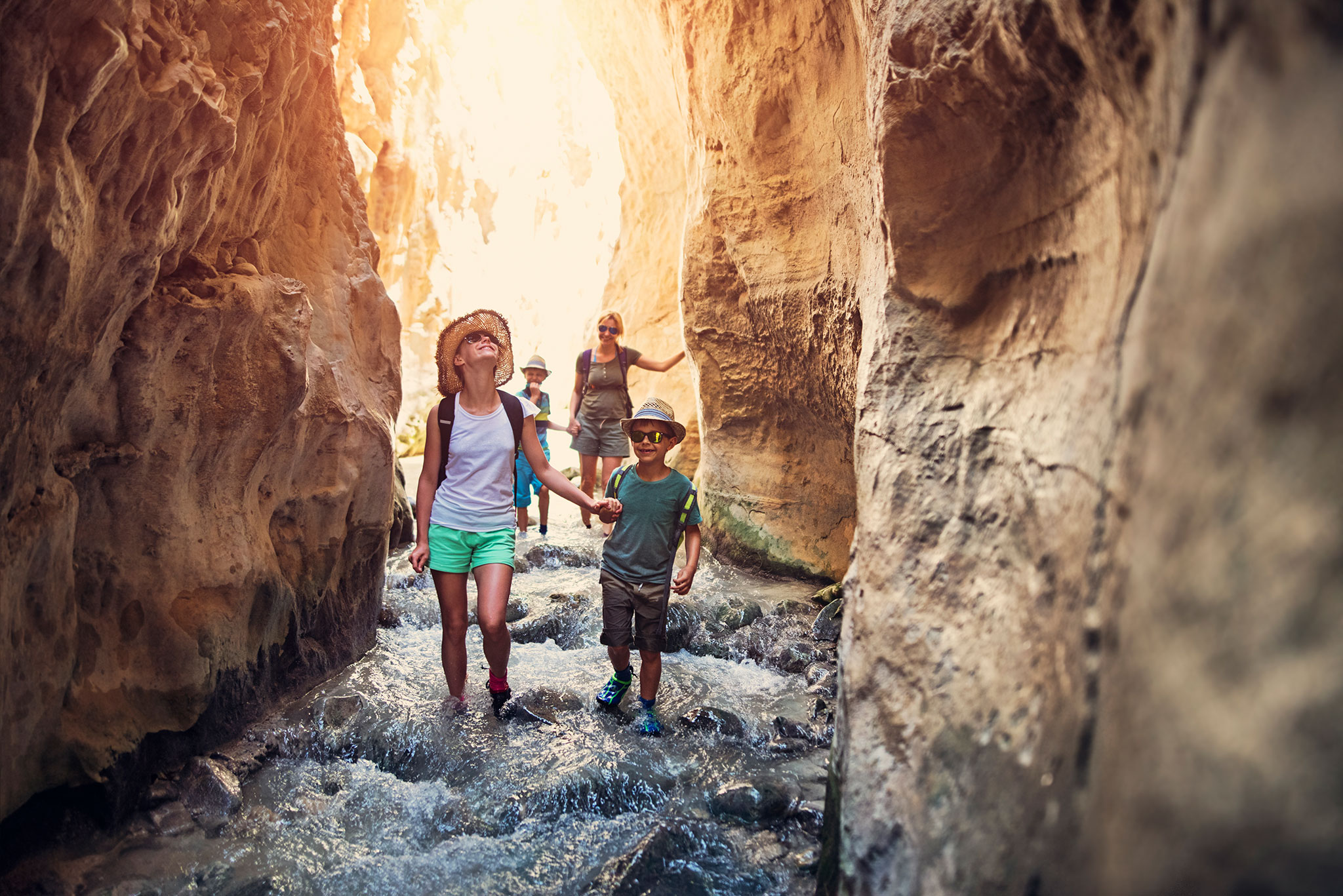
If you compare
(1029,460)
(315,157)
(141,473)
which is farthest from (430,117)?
(1029,460)

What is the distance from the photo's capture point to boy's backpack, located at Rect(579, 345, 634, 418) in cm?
743

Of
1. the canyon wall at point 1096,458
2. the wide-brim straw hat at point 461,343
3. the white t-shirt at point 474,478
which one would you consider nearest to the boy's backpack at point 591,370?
the wide-brim straw hat at point 461,343

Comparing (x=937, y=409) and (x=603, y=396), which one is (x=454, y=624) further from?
(x=603, y=396)

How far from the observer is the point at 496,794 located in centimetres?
306

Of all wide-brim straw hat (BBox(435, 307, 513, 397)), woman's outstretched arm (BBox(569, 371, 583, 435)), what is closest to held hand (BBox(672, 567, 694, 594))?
wide-brim straw hat (BBox(435, 307, 513, 397))

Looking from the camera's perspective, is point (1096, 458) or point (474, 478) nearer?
point (1096, 458)

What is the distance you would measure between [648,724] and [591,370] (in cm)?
437

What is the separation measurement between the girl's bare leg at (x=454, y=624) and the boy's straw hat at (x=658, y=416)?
40.8 inches

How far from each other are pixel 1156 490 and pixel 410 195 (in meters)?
21.8

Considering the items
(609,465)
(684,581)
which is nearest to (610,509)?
(684,581)

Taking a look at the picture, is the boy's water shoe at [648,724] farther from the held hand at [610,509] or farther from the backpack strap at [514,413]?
the backpack strap at [514,413]

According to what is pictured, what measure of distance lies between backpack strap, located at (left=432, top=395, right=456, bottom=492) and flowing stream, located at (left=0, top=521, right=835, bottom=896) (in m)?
1.19

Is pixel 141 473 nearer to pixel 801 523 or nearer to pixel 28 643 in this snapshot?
pixel 28 643

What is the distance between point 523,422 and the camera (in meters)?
3.84
